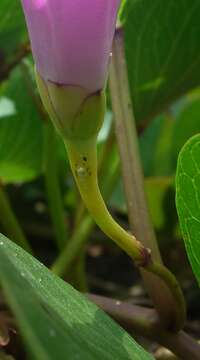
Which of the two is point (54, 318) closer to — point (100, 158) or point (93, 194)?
point (93, 194)

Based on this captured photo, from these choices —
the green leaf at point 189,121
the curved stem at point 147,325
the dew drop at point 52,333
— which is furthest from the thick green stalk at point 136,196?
the green leaf at point 189,121

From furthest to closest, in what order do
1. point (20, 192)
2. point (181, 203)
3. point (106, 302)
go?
1. point (20, 192)
2. point (106, 302)
3. point (181, 203)

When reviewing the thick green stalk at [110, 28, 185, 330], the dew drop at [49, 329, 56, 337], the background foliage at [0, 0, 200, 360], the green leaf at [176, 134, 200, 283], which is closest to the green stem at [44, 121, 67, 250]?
the background foliage at [0, 0, 200, 360]

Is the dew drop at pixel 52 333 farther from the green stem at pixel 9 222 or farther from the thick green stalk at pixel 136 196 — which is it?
the green stem at pixel 9 222

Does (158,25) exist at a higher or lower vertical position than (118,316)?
higher

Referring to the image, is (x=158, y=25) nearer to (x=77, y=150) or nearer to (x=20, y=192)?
(x=77, y=150)

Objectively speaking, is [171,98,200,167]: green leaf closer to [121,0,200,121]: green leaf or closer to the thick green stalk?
[121,0,200,121]: green leaf

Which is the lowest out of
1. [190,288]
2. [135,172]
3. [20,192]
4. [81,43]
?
[190,288]

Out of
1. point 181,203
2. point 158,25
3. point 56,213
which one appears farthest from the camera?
point 56,213

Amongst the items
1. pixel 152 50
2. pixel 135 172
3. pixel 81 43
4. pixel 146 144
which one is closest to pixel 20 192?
pixel 146 144
